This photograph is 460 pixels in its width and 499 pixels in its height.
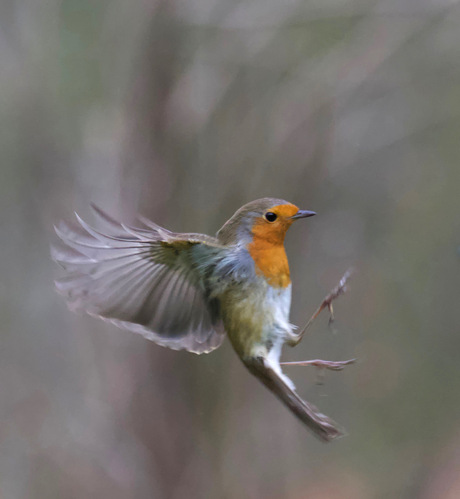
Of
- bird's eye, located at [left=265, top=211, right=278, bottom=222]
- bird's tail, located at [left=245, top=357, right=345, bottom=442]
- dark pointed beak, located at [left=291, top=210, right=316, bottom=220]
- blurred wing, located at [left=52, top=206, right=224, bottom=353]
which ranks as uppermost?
dark pointed beak, located at [left=291, top=210, right=316, bottom=220]

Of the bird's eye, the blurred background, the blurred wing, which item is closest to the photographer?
the blurred wing

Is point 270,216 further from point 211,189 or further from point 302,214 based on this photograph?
point 211,189

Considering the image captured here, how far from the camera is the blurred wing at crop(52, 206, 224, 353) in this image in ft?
5.68

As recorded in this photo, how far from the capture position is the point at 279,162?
154 inches

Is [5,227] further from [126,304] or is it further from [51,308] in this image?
[126,304]

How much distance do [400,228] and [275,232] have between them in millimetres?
3929

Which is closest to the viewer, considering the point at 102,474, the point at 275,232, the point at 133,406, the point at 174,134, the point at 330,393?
the point at 275,232

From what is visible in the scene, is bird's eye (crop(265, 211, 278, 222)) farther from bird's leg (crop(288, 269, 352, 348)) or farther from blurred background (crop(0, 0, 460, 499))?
blurred background (crop(0, 0, 460, 499))

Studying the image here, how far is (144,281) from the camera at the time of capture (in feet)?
6.54

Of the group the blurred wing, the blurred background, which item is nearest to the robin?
the blurred wing

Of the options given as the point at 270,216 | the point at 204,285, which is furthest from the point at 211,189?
the point at 270,216

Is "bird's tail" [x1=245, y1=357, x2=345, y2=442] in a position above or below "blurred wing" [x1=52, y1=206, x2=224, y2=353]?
below

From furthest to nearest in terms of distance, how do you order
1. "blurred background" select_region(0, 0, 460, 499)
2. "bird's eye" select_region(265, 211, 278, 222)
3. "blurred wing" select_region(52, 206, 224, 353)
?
"blurred background" select_region(0, 0, 460, 499)
"bird's eye" select_region(265, 211, 278, 222)
"blurred wing" select_region(52, 206, 224, 353)

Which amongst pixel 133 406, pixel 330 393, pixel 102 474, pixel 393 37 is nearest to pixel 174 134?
pixel 393 37
